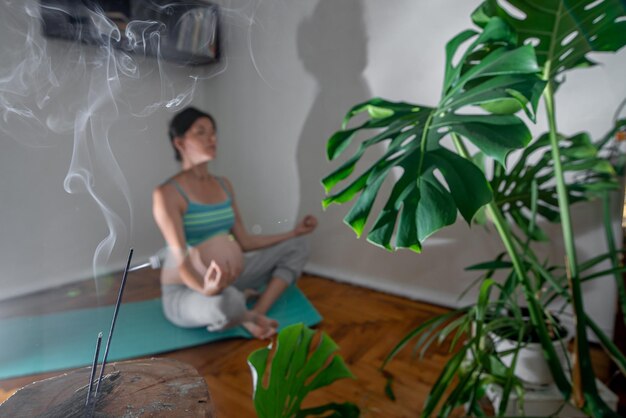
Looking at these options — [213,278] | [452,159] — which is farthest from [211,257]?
[452,159]

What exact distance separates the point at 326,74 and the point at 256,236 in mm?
645

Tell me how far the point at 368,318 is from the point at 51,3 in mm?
1252

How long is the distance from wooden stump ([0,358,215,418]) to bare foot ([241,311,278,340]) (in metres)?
0.65

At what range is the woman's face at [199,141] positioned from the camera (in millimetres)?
712

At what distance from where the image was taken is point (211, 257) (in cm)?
88

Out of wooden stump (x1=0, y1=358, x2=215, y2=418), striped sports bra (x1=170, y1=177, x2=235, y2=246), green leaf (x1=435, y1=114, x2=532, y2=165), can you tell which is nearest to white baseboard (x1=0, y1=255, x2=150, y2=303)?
wooden stump (x1=0, y1=358, x2=215, y2=418)

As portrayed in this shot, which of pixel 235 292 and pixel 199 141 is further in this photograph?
pixel 235 292

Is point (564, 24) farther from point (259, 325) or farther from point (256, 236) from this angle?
point (259, 325)

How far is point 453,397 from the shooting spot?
67 cm

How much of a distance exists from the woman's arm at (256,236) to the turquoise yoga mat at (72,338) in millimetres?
322

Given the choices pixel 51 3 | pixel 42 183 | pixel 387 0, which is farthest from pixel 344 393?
pixel 387 0

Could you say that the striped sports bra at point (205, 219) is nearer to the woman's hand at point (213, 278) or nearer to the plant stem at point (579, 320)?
the woman's hand at point (213, 278)

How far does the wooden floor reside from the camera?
54 centimetres

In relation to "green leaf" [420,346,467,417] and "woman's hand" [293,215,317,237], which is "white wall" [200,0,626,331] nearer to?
"woman's hand" [293,215,317,237]
